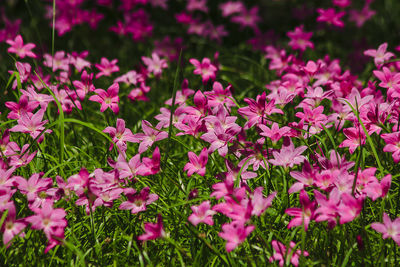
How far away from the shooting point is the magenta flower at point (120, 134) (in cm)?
191

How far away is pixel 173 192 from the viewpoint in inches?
86.7

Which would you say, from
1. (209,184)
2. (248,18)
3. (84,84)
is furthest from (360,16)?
(84,84)

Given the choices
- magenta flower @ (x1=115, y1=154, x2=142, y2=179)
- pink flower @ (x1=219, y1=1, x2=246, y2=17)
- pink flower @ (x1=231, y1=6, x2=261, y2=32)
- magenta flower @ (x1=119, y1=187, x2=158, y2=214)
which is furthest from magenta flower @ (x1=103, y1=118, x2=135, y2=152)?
pink flower @ (x1=219, y1=1, x2=246, y2=17)

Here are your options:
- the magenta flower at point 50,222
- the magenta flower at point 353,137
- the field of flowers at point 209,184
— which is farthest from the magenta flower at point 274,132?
the magenta flower at point 50,222

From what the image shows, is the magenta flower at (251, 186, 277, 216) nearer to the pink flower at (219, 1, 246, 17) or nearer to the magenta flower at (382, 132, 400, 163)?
the magenta flower at (382, 132, 400, 163)

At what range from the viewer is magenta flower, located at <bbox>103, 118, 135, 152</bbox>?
1905 millimetres

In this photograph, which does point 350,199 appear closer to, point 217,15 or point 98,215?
point 98,215

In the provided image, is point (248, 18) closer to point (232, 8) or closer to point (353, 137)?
point (232, 8)

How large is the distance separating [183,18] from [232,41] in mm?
677

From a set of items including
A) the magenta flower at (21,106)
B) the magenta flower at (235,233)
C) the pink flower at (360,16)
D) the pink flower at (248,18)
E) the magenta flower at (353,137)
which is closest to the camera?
the magenta flower at (235,233)

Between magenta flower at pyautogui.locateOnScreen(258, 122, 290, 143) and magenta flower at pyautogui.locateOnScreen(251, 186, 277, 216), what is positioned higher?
magenta flower at pyautogui.locateOnScreen(258, 122, 290, 143)

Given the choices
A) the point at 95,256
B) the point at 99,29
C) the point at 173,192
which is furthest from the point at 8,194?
the point at 99,29

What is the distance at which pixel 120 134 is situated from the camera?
195 centimetres

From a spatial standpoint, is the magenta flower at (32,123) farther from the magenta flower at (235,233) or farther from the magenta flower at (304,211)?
the magenta flower at (304,211)
